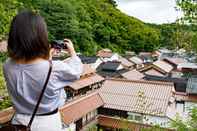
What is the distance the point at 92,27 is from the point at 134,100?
78.0 feet

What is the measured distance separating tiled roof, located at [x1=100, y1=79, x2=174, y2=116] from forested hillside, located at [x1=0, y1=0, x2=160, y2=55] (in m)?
10.8

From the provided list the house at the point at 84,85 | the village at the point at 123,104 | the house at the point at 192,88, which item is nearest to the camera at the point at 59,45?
the village at the point at 123,104

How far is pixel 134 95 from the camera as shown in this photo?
12.5 metres

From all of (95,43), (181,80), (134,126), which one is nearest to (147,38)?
(95,43)

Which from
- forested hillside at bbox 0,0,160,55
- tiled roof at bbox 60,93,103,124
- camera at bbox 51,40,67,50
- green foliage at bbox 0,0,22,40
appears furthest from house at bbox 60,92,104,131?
forested hillside at bbox 0,0,160,55

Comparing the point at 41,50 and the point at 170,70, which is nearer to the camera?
the point at 41,50

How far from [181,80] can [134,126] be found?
10546mm

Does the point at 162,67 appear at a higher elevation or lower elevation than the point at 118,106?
lower

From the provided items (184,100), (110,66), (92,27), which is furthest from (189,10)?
(92,27)

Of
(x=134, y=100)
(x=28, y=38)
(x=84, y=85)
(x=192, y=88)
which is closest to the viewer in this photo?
(x=28, y=38)

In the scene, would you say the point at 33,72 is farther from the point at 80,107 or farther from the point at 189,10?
the point at 80,107

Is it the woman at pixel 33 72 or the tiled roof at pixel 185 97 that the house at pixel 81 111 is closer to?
the tiled roof at pixel 185 97

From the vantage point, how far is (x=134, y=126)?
827cm

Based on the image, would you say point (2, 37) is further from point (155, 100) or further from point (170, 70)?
point (170, 70)
